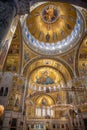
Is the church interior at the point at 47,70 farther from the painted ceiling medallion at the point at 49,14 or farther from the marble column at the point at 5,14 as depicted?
the marble column at the point at 5,14

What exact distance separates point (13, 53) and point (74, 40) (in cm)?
896

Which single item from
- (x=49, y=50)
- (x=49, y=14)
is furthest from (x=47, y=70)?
(x=49, y=14)

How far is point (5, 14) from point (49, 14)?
16084 mm

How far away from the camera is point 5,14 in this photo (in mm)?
3990

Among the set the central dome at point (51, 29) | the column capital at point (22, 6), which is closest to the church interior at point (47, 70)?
the central dome at point (51, 29)

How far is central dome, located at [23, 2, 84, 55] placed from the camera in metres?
16.7

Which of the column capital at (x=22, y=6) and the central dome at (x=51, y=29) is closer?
the column capital at (x=22, y=6)

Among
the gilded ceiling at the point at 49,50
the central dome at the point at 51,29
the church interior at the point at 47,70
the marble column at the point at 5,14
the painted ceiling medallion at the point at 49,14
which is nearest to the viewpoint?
the marble column at the point at 5,14

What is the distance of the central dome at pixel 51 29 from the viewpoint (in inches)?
658

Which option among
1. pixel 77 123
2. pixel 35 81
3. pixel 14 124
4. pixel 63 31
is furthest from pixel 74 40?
pixel 14 124

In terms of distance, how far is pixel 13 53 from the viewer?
14914 mm

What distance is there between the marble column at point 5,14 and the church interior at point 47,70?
256 inches

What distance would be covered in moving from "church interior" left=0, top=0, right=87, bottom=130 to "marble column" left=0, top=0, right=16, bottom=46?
6490 millimetres

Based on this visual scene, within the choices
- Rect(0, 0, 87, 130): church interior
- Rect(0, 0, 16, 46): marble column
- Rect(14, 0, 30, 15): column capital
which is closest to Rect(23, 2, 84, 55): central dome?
Rect(0, 0, 87, 130): church interior
